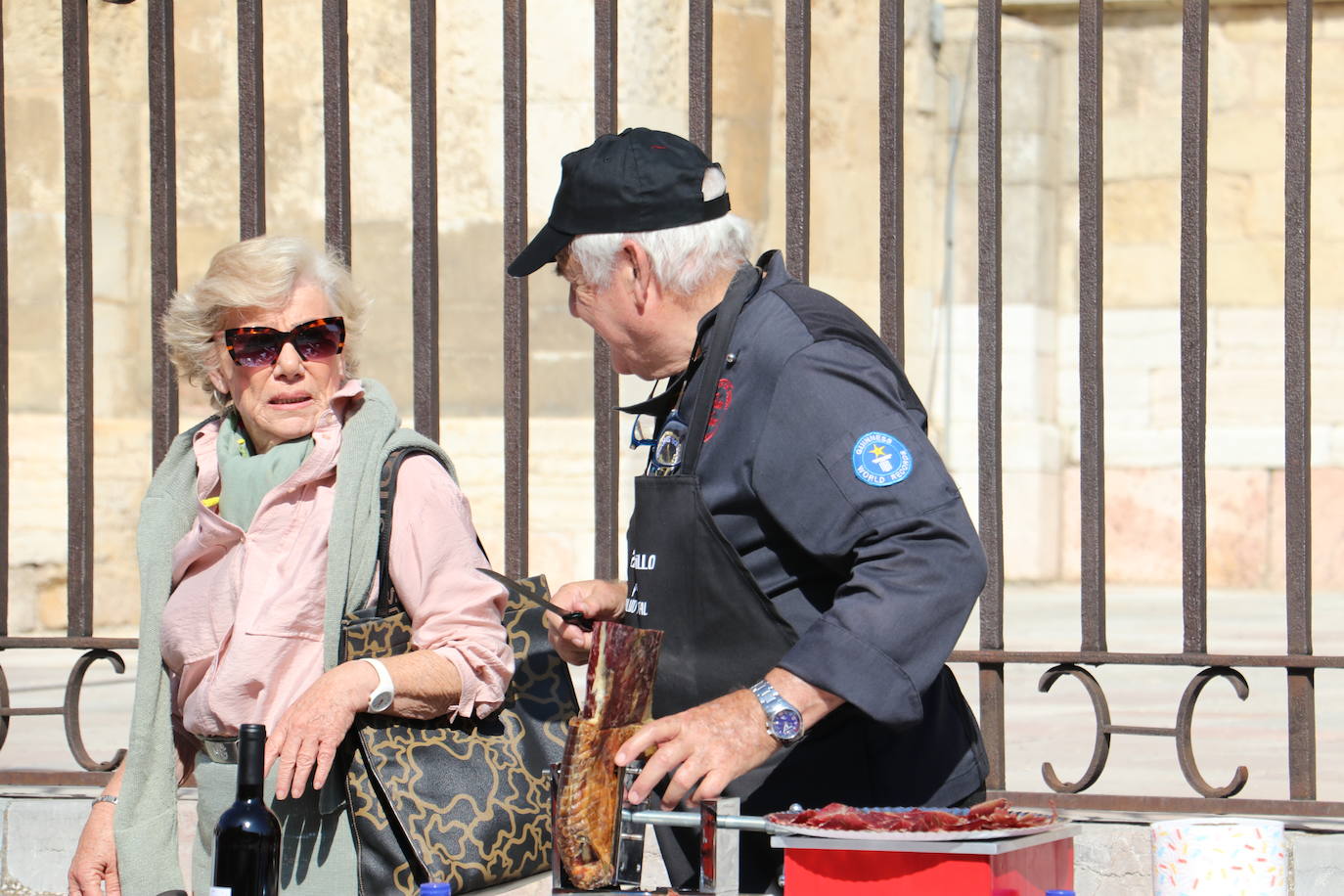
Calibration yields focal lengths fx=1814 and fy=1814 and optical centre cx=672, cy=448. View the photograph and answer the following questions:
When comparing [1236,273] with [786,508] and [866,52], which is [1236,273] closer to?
[866,52]

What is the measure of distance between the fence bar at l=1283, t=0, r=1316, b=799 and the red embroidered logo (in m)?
1.92

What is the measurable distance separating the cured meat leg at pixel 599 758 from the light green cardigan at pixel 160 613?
2.42ft

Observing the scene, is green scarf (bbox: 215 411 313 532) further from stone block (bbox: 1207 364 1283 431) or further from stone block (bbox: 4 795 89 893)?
stone block (bbox: 1207 364 1283 431)

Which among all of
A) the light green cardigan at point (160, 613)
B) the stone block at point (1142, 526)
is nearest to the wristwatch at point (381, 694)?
the light green cardigan at point (160, 613)

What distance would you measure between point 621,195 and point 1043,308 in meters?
9.25

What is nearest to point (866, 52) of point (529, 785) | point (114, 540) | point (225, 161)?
point (225, 161)

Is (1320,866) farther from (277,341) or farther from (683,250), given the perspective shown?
(277,341)

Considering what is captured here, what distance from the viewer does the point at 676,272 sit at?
244 centimetres

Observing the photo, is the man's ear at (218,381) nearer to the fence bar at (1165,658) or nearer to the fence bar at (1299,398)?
the fence bar at (1165,658)

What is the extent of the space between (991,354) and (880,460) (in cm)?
187

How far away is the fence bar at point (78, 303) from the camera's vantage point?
4250 mm

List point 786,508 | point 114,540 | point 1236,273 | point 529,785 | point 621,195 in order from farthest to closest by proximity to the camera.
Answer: point 1236,273 < point 114,540 < point 529,785 < point 621,195 < point 786,508

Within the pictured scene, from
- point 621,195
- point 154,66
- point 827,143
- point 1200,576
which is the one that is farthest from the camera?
point 827,143

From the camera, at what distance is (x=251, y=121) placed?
13.7ft
